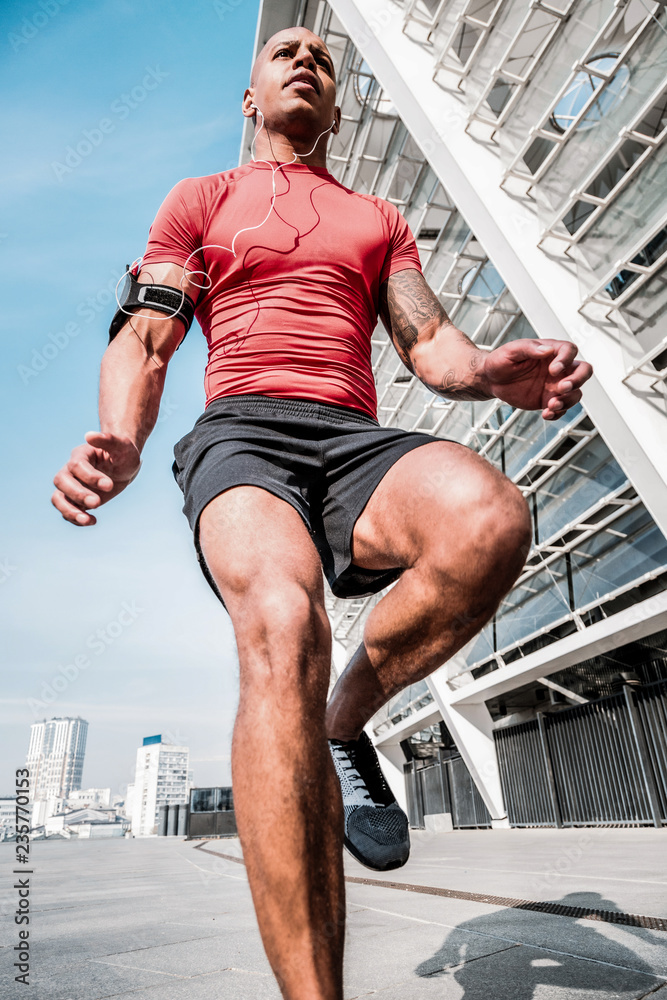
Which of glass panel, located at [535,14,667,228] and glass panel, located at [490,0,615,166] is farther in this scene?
glass panel, located at [490,0,615,166]

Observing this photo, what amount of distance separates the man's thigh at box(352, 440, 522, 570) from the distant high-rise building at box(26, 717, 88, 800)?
108 m

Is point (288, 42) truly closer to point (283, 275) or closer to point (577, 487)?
point (283, 275)

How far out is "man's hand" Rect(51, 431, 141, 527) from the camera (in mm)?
1125

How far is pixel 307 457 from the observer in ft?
4.50

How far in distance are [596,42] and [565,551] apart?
931cm

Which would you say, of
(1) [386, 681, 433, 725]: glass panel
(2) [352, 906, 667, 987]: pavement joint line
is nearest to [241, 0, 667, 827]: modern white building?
(1) [386, 681, 433, 725]: glass panel

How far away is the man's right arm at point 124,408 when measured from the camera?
44.9 inches

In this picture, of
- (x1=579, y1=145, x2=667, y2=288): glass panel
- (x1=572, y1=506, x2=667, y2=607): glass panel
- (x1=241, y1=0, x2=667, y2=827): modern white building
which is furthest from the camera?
(x1=572, y1=506, x2=667, y2=607): glass panel

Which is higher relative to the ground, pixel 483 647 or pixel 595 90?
pixel 595 90

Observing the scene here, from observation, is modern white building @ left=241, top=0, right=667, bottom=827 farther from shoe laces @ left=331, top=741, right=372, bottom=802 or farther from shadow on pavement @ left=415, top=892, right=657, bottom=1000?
shoe laces @ left=331, top=741, right=372, bottom=802

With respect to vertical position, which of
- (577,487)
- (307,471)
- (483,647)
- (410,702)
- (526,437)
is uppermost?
(526,437)

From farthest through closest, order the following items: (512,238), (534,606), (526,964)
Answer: (534,606) → (512,238) → (526,964)

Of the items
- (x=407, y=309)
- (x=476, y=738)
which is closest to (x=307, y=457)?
(x=407, y=309)

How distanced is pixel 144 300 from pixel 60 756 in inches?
4795
